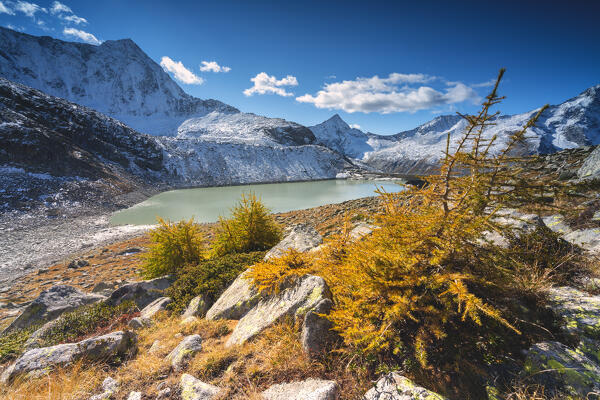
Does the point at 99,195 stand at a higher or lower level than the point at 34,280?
higher

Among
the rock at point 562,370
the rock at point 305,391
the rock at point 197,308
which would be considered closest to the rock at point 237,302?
the rock at point 197,308

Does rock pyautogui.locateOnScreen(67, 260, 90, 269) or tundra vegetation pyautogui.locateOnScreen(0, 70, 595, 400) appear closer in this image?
tundra vegetation pyautogui.locateOnScreen(0, 70, 595, 400)

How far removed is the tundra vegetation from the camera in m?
2.52

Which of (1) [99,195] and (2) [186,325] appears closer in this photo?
(2) [186,325]

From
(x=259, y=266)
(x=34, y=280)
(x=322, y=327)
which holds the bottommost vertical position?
(x=34, y=280)

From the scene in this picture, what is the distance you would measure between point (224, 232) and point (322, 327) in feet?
20.4

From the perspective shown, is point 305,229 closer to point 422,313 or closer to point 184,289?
point 184,289

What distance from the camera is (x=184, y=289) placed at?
6.70 meters

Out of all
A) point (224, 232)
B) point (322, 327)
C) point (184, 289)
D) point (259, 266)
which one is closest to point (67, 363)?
point (184, 289)

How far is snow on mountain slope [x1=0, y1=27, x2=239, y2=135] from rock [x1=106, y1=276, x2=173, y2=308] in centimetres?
13273

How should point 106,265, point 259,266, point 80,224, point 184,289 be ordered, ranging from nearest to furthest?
point 259,266
point 184,289
point 106,265
point 80,224

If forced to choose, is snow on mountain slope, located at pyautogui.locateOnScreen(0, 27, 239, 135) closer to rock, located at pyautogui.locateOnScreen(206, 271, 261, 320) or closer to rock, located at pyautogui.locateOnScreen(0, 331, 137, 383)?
rock, located at pyautogui.locateOnScreen(206, 271, 261, 320)

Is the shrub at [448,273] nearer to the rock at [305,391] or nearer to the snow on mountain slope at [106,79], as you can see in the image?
the rock at [305,391]

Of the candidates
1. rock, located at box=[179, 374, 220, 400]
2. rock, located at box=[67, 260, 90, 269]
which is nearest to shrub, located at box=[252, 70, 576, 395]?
rock, located at box=[179, 374, 220, 400]
